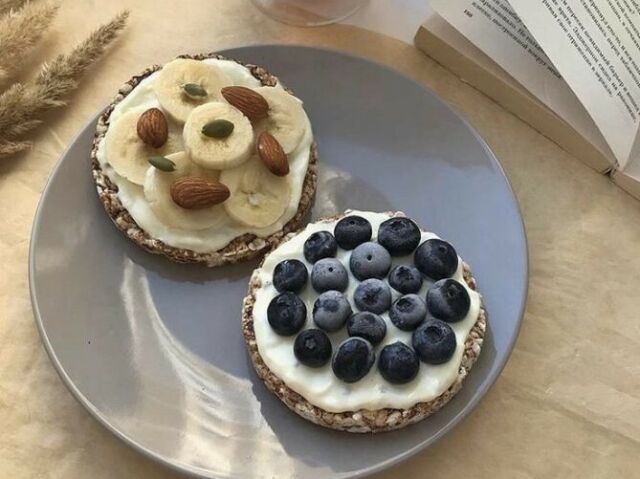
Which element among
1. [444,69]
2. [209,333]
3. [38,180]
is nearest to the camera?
[209,333]

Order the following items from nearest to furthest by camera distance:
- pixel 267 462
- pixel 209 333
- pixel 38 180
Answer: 1. pixel 267 462
2. pixel 209 333
3. pixel 38 180

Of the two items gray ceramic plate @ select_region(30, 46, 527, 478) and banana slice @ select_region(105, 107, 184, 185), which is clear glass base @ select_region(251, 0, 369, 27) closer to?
gray ceramic plate @ select_region(30, 46, 527, 478)

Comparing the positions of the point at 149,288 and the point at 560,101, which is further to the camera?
the point at 560,101

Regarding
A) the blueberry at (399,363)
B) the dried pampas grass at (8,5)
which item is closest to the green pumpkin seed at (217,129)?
the blueberry at (399,363)

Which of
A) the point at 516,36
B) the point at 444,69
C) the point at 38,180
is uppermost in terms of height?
the point at 516,36

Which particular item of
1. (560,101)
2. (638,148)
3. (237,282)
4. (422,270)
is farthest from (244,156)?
(638,148)

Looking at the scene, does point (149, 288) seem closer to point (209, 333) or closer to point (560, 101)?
point (209, 333)

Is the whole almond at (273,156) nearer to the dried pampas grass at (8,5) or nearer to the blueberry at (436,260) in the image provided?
the blueberry at (436,260)
